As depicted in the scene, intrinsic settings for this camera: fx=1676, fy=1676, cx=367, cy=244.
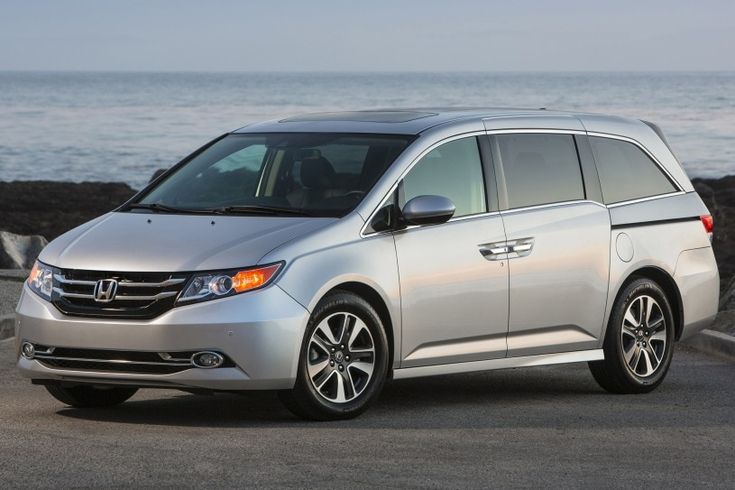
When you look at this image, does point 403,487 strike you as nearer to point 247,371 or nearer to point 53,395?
point 247,371

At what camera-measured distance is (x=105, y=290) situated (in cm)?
897

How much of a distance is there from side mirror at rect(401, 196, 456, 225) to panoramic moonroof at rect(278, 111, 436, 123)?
98 centimetres

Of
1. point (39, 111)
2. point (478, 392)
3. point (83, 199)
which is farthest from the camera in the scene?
point (39, 111)

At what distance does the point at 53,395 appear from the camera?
995 cm

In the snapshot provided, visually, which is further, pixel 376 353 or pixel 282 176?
pixel 282 176

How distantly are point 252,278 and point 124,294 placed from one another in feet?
2.27

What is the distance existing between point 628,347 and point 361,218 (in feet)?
8.53

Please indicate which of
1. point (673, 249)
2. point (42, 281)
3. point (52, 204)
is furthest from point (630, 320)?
point (52, 204)

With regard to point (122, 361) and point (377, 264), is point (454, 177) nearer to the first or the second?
point (377, 264)

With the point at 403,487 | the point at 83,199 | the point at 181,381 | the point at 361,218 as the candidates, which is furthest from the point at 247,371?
the point at 83,199

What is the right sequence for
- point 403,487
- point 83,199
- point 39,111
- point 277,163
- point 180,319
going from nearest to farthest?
point 403,487
point 180,319
point 277,163
point 83,199
point 39,111

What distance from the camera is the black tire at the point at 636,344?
1106 cm

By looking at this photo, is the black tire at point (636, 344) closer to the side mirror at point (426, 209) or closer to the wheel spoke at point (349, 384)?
the side mirror at point (426, 209)

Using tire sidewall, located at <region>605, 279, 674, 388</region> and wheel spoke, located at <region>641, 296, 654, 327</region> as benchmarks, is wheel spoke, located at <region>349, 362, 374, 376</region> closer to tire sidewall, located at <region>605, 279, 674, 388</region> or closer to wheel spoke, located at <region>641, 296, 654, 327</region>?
tire sidewall, located at <region>605, 279, 674, 388</region>
